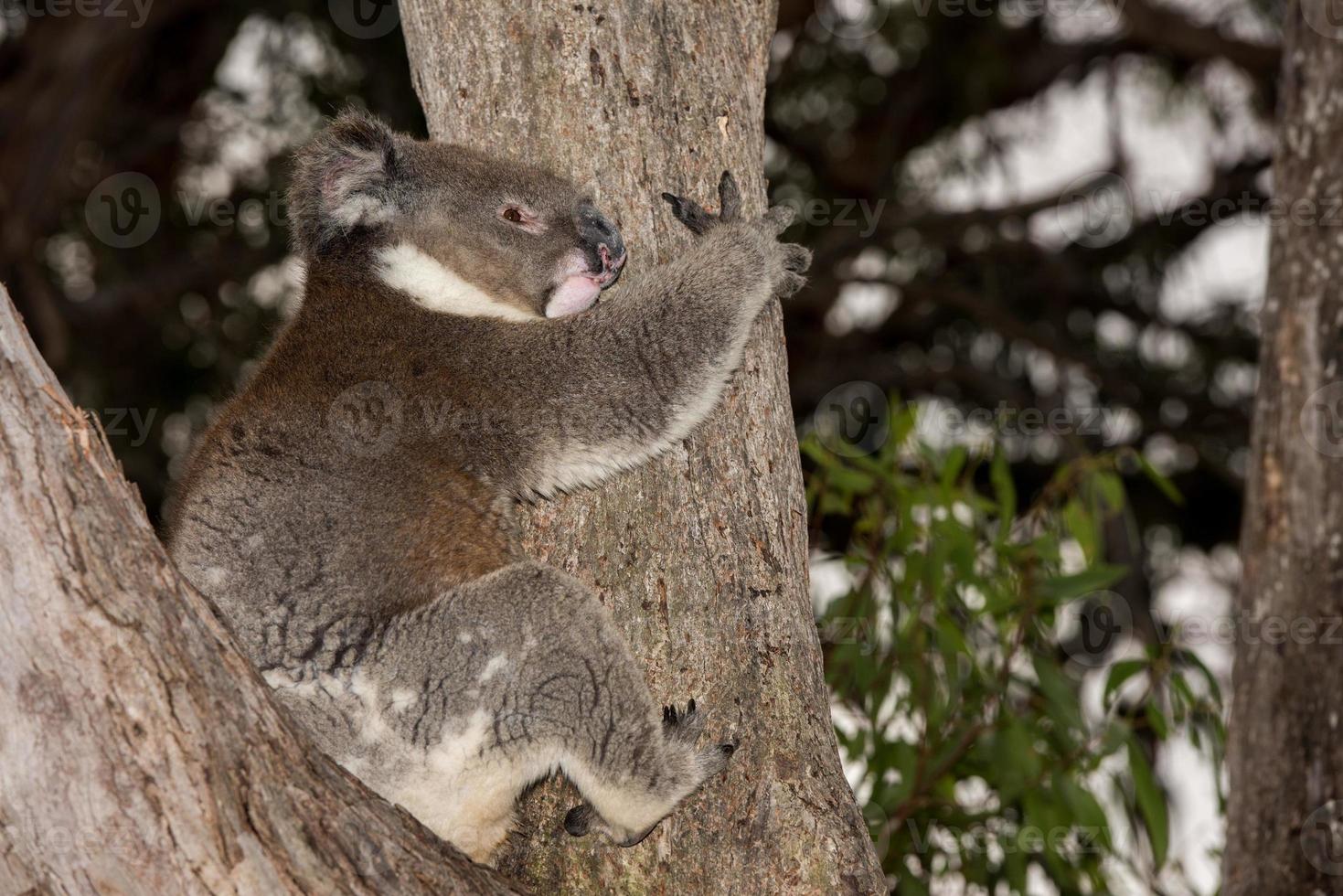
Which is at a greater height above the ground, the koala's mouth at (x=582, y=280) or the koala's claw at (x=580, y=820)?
the koala's mouth at (x=582, y=280)

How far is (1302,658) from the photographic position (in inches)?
110

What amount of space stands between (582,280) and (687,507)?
61cm

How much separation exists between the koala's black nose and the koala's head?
3.3 inches

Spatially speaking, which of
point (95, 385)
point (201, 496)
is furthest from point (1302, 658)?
point (95, 385)

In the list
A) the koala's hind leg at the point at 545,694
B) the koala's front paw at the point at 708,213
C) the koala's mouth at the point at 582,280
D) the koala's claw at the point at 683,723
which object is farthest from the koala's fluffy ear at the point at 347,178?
the koala's claw at the point at 683,723

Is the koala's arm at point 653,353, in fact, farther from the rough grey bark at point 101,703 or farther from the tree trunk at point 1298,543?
the tree trunk at point 1298,543

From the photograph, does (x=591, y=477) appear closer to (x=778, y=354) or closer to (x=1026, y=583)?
(x=778, y=354)

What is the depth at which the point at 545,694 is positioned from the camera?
2072mm

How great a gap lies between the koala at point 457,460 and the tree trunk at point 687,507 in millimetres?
45

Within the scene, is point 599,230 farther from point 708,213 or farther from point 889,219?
point 889,219

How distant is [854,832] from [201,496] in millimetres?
1105

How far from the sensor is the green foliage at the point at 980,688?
3.68 m

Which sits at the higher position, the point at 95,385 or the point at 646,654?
the point at 646,654

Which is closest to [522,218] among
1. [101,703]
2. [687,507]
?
[687,507]
